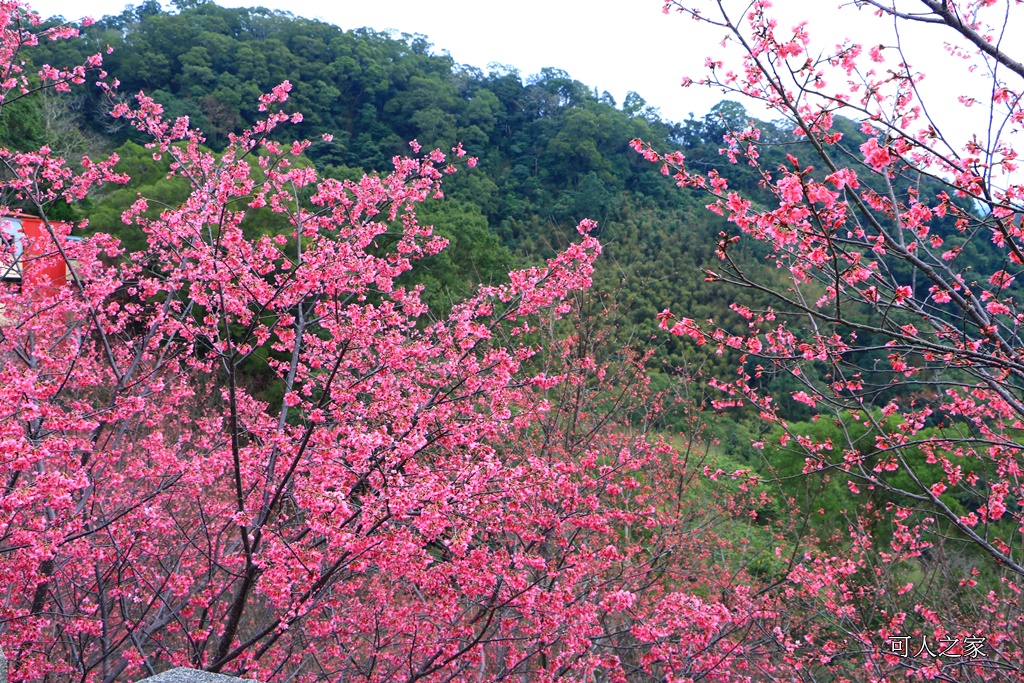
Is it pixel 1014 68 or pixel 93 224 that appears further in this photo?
pixel 93 224

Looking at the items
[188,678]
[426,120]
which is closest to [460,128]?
[426,120]

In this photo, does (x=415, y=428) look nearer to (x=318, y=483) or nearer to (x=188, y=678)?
(x=318, y=483)

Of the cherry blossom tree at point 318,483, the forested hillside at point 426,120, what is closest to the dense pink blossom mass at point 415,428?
the cherry blossom tree at point 318,483

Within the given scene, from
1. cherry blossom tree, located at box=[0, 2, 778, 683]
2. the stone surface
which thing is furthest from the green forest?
the stone surface

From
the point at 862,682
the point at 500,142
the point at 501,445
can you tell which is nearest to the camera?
the point at 501,445

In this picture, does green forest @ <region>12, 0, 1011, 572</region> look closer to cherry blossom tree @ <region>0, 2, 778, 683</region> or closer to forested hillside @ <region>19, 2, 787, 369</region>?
forested hillside @ <region>19, 2, 787, 369</region>

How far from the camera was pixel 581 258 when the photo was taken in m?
4.89

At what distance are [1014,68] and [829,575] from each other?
627 centimetres

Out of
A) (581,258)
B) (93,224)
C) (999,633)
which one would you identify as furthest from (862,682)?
(93,224)

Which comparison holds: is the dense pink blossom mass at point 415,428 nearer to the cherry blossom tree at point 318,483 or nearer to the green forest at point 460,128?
the cherry blossom tree at point 318,483

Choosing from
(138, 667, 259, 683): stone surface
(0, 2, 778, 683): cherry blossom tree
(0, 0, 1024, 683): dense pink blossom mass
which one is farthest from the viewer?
(0, 2, 778, 683): cherry blossom tree

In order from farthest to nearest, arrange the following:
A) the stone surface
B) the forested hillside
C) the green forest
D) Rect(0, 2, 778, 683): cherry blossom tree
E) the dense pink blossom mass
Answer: the forested hillside < the green forest < Rect(0, 2, 778, 683): cherry blossom tree < the dense pink blossom mass < the stone surface

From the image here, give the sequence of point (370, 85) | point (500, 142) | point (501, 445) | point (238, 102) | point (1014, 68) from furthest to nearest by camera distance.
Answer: point (500, 142)
point (370, 85)
point (238, 102)
point (501, 445)
point (1014, 68)

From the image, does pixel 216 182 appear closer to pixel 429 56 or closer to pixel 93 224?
pixel 93 224
